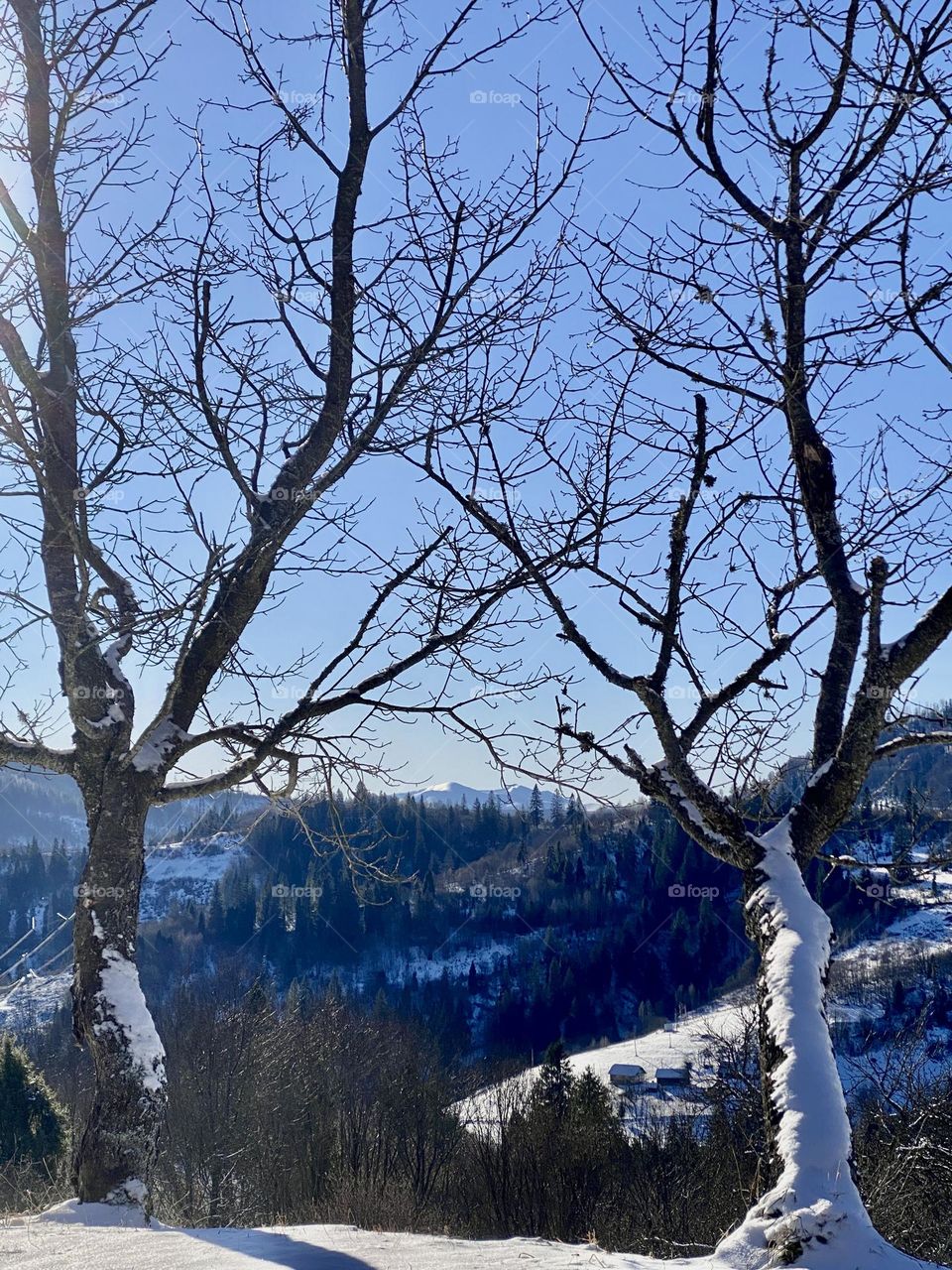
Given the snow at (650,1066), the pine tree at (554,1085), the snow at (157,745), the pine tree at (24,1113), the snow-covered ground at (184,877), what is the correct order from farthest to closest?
the snow-covered ground at (184,877), the snow at (650,1066), the pine tree at (554,1085), the pine tree at (24,1113), the snow at (157,745)

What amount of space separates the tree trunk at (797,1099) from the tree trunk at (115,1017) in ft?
10.6

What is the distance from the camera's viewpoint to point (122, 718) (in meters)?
5.73

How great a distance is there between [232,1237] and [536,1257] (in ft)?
4.36

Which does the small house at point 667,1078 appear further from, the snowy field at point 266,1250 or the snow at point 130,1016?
the snowy field at point 266,1250

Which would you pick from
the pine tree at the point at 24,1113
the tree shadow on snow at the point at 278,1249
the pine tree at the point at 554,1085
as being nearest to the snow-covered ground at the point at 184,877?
the pine tree at the point at 554,1085

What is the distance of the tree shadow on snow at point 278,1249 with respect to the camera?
3363 mm

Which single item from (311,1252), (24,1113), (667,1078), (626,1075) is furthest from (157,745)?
(626,1075)

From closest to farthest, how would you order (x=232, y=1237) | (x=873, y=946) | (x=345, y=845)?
(x=232, y=1237) → (x=345, y=845) → (x=873, y=946)

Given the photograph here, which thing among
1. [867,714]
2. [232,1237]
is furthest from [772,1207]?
[232,1237]

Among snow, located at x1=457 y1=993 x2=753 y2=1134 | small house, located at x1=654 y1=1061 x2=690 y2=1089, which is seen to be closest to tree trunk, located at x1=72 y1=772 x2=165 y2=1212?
snow, located at x1=457 y1=993 x2=753 y2=1134

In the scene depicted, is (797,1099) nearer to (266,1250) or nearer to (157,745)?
(266,1250)

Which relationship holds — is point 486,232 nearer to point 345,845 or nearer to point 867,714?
point 867,714

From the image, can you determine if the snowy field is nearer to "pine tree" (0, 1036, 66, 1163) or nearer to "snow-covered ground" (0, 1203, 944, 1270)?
"snow-covered ground" (0, 1203, 944, 1270)

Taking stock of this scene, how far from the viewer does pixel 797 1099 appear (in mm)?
3238
